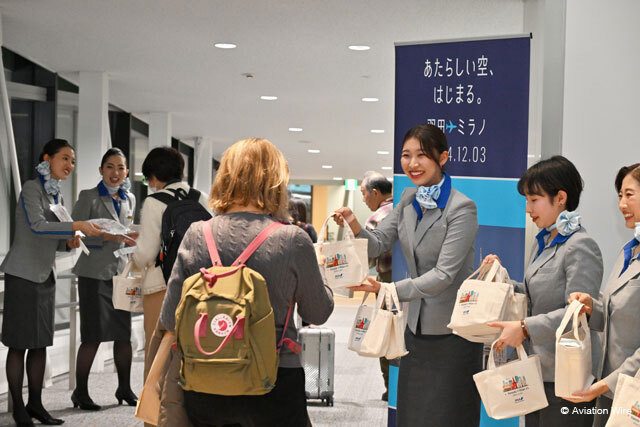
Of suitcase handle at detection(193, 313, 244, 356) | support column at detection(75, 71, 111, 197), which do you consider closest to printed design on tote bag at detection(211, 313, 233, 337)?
suitcase handle at detection(193, 313, 244, 356)

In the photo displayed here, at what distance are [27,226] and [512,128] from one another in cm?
322

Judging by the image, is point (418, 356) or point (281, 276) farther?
point (418, 356)

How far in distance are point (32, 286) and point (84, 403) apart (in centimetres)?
108

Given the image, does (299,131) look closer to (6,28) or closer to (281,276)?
(6,28)

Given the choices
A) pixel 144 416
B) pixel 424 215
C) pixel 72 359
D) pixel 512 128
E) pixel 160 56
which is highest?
pixel 160 56

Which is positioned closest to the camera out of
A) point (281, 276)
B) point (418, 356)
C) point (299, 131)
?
point (281, 276)

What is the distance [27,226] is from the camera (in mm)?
5105

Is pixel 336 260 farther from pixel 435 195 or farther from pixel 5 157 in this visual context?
pixel 5 157

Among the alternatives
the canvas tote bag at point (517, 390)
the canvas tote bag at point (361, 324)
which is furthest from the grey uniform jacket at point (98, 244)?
the canvas tote bag at point (517, 390)

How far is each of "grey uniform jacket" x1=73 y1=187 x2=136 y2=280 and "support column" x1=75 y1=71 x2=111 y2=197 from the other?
2956 millimetres

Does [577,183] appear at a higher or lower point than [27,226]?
higher

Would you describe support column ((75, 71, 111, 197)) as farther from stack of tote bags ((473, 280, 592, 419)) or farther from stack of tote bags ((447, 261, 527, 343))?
stack of tote bags ((473, 280, 592, 419))

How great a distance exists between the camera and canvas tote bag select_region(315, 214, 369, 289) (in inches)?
116

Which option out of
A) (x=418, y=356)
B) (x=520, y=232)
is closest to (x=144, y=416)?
(x=418, y=356)
